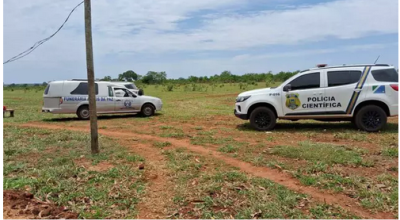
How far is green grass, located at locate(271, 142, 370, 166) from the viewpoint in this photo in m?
6.16

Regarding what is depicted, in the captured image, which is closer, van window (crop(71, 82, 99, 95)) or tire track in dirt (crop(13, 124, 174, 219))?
tire track in dirt (crop(13, 124, 174, 219))

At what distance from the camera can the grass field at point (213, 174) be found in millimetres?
4203

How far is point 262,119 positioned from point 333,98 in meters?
1.98

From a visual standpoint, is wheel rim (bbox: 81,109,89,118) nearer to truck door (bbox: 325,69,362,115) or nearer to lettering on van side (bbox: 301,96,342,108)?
lettering on van side (bbox: 301,96,342,108)

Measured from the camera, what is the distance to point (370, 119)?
9.30m

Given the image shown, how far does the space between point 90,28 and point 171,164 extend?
9.65ft

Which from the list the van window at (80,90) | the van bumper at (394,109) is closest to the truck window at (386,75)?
the van bumper at (394,109)

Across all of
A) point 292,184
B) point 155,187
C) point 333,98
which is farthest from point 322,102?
point 155,187

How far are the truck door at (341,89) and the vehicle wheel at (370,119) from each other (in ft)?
1.22

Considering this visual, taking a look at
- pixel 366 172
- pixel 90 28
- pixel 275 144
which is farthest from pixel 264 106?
pixel 90 28

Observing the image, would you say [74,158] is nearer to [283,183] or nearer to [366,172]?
[283,183]

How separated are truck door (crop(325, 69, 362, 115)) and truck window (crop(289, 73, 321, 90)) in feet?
0.93

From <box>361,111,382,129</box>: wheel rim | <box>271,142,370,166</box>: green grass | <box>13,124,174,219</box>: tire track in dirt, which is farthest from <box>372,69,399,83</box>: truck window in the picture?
<box>13,124,174,219</box>: tire track in dirt

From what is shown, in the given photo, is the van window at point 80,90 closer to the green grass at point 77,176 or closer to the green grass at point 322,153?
the green grass at point 77,176
